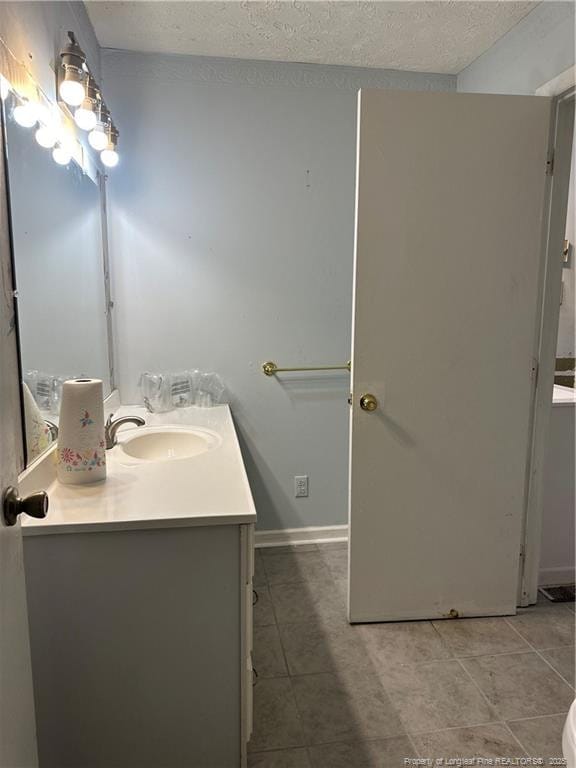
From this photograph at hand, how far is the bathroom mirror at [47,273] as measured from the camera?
1245 millimetres

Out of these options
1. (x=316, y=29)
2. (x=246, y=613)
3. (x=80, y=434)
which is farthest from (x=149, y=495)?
(x=316, y=29)

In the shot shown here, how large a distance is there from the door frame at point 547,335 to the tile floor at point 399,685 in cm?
26

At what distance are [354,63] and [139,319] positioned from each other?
5.18 feet

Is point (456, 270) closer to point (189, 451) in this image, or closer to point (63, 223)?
point (189, 451)

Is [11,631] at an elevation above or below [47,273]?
below

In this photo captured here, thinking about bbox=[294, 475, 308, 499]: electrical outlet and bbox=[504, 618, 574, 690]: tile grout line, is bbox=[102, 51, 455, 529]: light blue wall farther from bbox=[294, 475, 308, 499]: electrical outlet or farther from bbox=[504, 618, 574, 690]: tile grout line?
bbox=[504, 618, 574, 690]: tile grout line

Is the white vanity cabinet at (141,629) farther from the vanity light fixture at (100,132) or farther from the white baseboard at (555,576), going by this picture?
the white baseboard at (555,576)

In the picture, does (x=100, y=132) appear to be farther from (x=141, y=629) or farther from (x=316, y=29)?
(x=141, y=629)

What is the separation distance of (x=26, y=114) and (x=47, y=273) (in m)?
0.40

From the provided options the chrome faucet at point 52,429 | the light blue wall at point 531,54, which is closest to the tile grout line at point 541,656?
the chrome faucet at point 52,429

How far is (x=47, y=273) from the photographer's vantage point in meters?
1.45

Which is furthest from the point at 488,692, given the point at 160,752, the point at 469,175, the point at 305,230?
the point at 305,230

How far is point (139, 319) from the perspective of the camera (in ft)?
8.09

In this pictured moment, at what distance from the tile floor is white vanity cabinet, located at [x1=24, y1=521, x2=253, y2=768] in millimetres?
396
